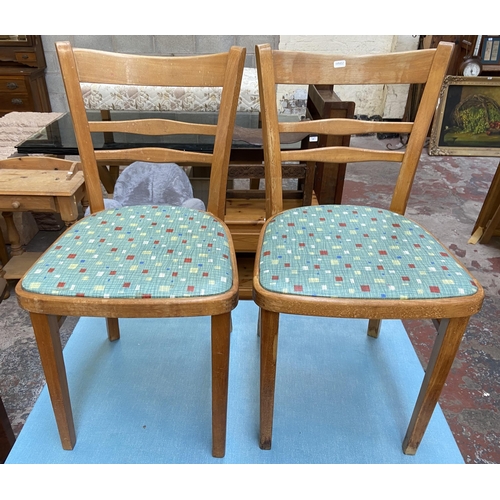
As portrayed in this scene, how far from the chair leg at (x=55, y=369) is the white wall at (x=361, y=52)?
3230 millimetres

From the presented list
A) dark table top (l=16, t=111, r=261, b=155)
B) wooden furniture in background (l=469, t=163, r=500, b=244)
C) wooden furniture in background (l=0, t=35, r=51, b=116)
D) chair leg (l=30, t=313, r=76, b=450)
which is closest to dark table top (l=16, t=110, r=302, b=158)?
dark table top (l=16, t=111, r=261, b=155)

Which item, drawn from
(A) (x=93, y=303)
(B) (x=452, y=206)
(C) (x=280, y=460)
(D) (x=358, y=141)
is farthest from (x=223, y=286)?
(D) (x=358, y=141)

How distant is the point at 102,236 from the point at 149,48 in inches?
130

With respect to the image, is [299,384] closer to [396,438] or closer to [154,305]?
[396,438]

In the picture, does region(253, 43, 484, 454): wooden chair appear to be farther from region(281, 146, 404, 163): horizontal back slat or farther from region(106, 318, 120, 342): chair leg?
region(106, 318, 120, 342): chair leg

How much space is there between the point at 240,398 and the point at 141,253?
0.50 metres

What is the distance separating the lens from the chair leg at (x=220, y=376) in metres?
0.81

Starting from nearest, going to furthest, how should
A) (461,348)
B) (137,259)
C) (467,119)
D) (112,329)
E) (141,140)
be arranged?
(137,259) → (112,329) → (461,348) → (141,140) → (467,119)

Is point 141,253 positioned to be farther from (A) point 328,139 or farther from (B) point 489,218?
(B) point 489,218

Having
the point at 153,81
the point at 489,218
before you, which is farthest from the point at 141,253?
the point at 489,218

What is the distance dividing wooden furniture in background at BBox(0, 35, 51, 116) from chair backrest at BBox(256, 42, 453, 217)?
3.32 metres

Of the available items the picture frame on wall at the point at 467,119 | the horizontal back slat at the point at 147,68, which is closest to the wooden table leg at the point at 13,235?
the horizontal back slat at the point at 147,68

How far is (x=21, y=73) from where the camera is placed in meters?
3.49

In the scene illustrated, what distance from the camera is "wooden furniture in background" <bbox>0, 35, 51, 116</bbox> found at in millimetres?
3504
